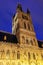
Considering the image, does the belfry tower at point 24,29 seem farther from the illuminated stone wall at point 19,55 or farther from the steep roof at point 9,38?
the illuminated stone wall at point 19,55

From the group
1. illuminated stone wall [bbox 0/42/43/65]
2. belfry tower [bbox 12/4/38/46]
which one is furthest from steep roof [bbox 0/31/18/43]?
illuminated stone wall [bbox 0/42/43/65]

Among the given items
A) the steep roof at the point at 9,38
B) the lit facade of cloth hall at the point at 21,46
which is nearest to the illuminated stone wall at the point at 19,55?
the lit facade of cloth hall at the point at 21,46

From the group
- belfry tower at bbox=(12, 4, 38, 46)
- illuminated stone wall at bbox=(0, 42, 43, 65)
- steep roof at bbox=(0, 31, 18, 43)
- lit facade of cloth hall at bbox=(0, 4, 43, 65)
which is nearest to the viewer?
illuminated stone wall at bbox=(0, 42, 43, 65)

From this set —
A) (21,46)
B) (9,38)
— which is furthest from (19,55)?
(9,38)

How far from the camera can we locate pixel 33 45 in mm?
51438

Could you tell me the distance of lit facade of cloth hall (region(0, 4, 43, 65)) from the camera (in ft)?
147

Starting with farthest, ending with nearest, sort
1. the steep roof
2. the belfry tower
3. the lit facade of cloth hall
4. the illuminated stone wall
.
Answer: the belfry tower → the steep roof → the lit facade of cloth hall → the illuminated stone wall

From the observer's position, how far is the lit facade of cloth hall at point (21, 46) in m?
44.9

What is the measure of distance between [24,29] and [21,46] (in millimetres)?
7392

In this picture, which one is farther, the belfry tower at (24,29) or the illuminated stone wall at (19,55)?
the belfry tower at (24,29)

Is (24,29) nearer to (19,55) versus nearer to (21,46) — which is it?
(21,46)

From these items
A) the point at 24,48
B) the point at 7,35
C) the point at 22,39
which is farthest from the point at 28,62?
the point at 7,35

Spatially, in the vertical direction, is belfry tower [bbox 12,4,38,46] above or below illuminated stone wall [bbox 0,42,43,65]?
above

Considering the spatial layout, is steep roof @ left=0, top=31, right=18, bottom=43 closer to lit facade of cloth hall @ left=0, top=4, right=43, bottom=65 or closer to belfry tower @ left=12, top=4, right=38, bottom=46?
lit facade of cloth hall @ left=0, top=4, right=43, bottom=65
